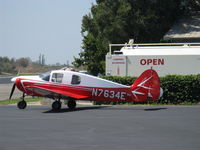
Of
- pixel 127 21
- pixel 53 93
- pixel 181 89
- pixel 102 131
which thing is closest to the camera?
pixel 102 131

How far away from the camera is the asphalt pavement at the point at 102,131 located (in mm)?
11047

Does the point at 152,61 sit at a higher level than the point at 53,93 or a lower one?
higher

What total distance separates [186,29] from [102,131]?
1043 inches

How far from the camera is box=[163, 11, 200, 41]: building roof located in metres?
37.2

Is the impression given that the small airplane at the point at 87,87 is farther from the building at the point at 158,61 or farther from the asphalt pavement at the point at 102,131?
the building at the point at 158,61

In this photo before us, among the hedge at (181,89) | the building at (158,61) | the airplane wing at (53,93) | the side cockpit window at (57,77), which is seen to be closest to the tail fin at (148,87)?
the airplane wing at (53,93)

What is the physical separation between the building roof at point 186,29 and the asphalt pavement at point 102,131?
1939cm

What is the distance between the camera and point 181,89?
79.6 feet

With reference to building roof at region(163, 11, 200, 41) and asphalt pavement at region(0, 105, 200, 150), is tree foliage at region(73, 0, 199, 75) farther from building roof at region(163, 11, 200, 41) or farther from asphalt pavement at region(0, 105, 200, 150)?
asphalt pavement at region(0, 105, 200, 150)

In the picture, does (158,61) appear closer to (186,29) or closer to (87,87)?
(87,87)

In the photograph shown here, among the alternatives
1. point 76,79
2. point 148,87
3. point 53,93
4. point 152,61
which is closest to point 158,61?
point 152,61

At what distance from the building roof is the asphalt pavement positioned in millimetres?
19393

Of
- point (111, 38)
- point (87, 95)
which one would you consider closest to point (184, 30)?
point (111, 38)

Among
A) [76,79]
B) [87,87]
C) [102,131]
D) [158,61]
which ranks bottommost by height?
[102,131]
